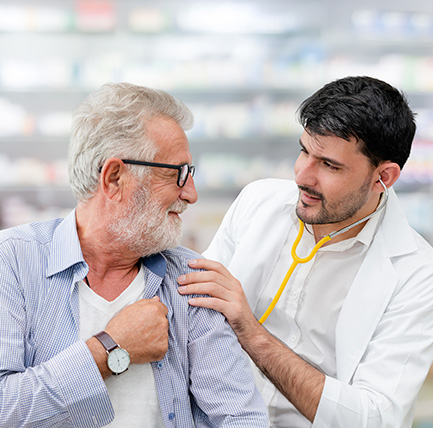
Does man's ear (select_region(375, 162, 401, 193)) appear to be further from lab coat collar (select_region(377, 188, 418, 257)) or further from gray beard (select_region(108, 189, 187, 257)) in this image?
gray beard (select_region(108, 189, 187, 257))

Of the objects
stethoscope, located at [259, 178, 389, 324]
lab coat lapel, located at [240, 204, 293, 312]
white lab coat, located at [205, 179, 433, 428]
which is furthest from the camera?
lab coat lapel, located at [240, 204, 293, 312]

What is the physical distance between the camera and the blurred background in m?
3.79

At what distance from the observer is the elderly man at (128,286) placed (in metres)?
1.28

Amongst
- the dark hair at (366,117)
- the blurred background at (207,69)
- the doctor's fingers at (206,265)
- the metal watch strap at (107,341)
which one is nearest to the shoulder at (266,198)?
the dark hair at (366,117)

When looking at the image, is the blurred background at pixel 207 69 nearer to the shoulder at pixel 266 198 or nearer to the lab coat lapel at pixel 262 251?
the shoulder at pixel 266 198

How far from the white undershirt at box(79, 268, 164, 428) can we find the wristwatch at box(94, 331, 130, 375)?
0.12m

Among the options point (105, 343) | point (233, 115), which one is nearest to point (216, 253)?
point (105, 343)

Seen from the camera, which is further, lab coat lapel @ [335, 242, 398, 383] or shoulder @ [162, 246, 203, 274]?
lab coat lapel @ [335, 242, 398, 383]

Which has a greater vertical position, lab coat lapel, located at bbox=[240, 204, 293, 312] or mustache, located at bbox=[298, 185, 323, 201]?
mustache, located at bbox=[298, 185, 323, 201]

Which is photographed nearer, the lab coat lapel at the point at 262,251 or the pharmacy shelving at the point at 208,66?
the lab coat lapel at the point at 262,251

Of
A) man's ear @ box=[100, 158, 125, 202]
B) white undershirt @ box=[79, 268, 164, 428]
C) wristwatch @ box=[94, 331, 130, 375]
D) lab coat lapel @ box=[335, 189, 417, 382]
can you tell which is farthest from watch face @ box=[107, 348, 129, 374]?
lab coat lapel @ box=[335, 189, 417, 382]

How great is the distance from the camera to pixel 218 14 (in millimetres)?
3826

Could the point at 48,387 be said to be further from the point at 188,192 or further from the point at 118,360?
the point at 188,192

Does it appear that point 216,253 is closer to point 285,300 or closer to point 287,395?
point 285,300
